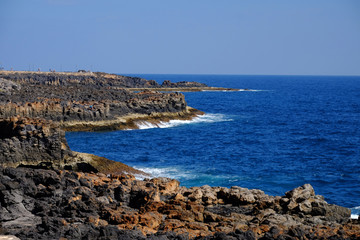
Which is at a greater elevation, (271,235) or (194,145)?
(271,235)

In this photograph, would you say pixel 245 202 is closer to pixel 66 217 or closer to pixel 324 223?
pixel 324 223

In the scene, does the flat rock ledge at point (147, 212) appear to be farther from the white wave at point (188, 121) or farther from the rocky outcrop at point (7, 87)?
the rocky outcrop at point (7, 87)

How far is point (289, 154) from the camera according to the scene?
1788 inches

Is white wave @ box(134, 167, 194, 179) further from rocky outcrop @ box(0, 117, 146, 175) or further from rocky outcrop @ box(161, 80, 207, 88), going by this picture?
rocky outcrop @ box(161, 80, 207, 88)

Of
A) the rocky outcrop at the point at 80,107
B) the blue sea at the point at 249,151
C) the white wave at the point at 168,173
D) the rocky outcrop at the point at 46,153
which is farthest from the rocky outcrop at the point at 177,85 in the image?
the rocky outcrop at the point at 46,153

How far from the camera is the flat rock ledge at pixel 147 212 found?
14.7 meters

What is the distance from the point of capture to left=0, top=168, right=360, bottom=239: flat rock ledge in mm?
14656

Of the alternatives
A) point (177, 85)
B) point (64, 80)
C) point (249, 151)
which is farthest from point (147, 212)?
point (177, 85)

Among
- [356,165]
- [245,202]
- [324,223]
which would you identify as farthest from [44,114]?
[324,223]

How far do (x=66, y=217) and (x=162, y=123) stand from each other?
162 ft

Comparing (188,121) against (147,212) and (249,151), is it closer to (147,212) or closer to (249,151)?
(249,151)

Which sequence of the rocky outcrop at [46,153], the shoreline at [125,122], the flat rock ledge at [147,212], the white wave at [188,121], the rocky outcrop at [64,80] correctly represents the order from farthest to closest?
the rocky outcrop at [64,80]
the white wave at [188,121]
the shoreline at [125,122]
the rocky outcrop at [46,153]
the flat rock ledge at [147,212]

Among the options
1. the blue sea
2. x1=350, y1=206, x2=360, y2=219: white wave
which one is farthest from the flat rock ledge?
the blue sea

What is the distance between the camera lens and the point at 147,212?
1716 centimetres
